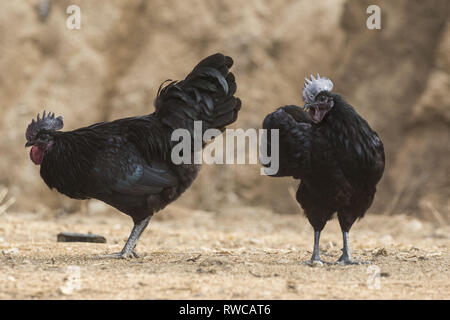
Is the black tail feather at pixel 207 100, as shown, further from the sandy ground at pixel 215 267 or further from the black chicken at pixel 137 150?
the sandy ground at pixel 215 267

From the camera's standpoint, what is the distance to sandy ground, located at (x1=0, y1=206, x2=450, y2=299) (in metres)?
4.97

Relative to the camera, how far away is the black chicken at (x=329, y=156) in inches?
243

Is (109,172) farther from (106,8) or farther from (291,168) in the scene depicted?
(106,8)

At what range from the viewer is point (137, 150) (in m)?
7.41

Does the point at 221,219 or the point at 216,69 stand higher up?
the point at 216,69

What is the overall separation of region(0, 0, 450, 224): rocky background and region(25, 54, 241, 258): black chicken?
732 cm

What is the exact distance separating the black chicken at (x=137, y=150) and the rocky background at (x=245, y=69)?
7.32 metres

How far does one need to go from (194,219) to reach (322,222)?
7.50m

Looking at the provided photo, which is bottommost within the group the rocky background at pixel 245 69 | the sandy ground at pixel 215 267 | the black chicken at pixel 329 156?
the sandy ground at pixel 215 267

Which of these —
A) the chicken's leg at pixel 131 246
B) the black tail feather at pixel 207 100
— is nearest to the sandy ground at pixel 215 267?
the chicken's leg at pixel 131 246

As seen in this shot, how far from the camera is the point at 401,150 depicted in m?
14.5

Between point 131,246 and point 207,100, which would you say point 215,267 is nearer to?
point 131,246

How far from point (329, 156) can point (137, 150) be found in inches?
96.3

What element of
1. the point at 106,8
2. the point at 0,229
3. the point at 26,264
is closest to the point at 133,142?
the point at 26,264
